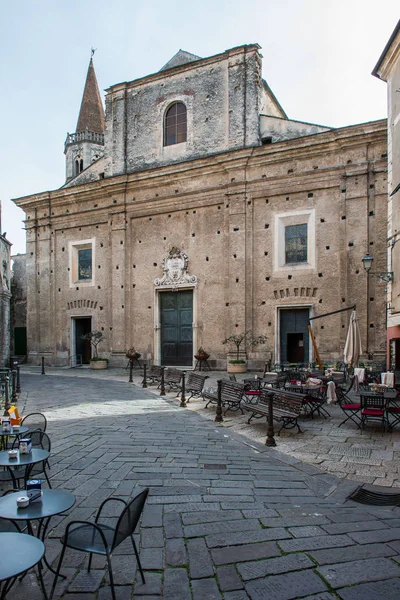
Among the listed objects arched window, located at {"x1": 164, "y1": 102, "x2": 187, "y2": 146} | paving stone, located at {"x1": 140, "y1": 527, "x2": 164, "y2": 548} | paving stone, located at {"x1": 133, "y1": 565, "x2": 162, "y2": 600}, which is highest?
arched window, located at {"x1": 164, "y1": 102, "x2": 187, "y2": 146}

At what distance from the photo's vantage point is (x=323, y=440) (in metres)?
7.18

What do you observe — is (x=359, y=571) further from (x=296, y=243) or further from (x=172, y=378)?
(x=296, y=243)

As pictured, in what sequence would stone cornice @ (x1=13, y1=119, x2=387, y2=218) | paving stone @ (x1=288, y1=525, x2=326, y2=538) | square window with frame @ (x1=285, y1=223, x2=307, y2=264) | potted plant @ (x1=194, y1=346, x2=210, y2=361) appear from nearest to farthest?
paving stone @ (x1=288, y1=525, x2=326, y2=538), stone cornice @ (x1=13, y1=119, x2=387, y2=218), square window with frame @ (x1=285, y1=223, x2=307, y2=264), potted plant @ (x1=194, y1=346, x2=210, y2=361)

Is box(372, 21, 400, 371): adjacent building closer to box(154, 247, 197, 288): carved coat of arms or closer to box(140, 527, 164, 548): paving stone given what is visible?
box(154, 247, 197, 288): carved coat of arms

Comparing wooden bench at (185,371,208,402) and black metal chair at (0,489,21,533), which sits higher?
black metal chair at (0,489,21,533)

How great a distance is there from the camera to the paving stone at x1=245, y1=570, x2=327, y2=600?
293 centimetres

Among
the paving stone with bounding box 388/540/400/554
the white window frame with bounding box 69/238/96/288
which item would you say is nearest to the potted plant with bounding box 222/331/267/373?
the white window frame with bounding box 69/238/96/288

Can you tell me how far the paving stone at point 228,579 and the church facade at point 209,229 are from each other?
13448mm

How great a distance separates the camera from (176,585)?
308 cm

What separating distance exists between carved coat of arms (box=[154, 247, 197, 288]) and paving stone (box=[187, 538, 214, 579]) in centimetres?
1564

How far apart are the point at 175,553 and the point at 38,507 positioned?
1.15 m

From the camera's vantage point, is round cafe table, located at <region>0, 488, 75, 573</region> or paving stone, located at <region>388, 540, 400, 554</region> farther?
paving stone, located at <region>388, 540, 400, 554</region>

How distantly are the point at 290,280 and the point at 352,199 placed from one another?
149 inches

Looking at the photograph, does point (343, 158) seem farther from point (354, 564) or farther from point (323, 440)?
point (354, 564)
